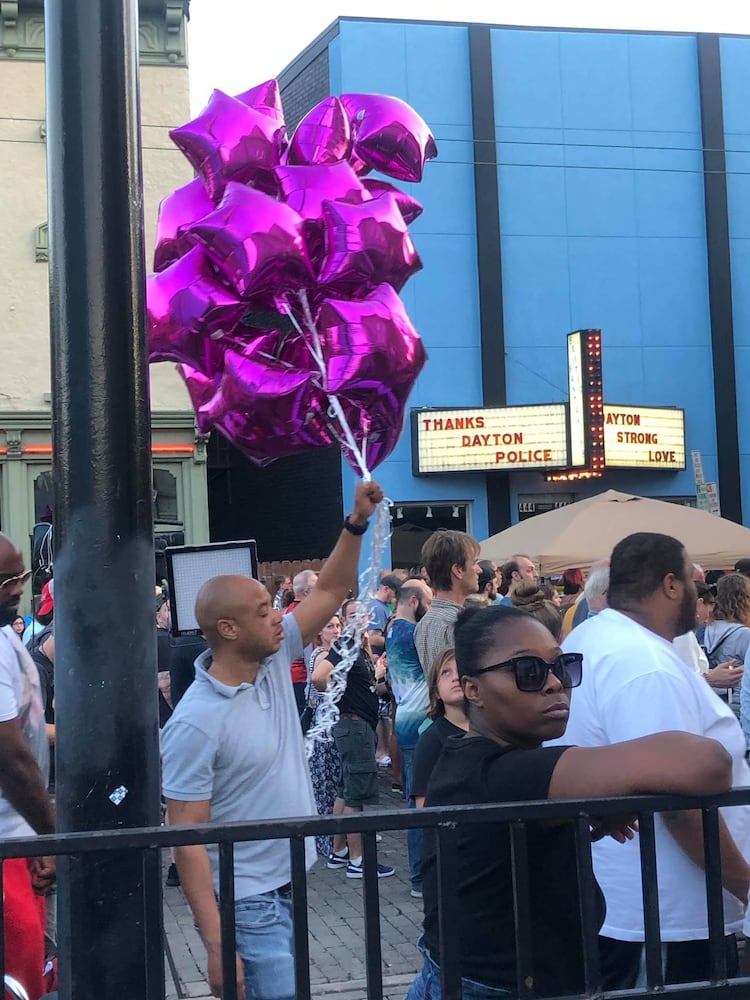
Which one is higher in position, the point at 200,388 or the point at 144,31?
the point at 144,31

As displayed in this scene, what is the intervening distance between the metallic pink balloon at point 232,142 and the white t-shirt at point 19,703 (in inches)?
68.5

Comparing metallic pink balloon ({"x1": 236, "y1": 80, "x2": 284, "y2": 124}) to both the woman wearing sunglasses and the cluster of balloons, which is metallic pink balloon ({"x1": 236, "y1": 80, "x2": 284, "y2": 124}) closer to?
the cluster of balloons

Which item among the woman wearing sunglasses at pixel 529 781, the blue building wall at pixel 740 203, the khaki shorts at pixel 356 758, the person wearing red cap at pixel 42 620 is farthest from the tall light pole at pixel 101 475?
the blue building wall at pixel 740 203

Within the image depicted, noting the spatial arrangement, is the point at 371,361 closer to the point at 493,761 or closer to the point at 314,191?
the point at 314,191

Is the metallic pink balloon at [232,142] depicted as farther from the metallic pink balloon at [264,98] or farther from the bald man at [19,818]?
the bald man at [19,818]

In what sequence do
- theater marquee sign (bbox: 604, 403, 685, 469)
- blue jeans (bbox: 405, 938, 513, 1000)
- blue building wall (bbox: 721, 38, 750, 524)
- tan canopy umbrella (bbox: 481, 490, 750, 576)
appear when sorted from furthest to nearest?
1. blue building wall (bbox: 721, 38, 750, 524)
2. theater marquee sign (bbox: 604, 403, 685, 469)
3. tan canopy umbrella (bbox: 481, 490, 750, 576)
4. blue jeans (bbox: 405, 938, 513, 1000)

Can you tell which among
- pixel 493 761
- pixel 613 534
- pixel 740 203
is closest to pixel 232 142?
pixel 493 761

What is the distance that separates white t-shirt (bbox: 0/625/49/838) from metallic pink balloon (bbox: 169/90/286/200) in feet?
5.71

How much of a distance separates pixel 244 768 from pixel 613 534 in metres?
7.97

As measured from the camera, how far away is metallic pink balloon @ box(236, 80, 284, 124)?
4.27 meters

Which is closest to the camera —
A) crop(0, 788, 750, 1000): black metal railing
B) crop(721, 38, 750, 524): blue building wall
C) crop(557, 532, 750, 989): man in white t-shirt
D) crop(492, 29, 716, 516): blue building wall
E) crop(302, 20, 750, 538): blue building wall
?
crop(0, 788, 750, 1000): black metal railing

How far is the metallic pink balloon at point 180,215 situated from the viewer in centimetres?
423

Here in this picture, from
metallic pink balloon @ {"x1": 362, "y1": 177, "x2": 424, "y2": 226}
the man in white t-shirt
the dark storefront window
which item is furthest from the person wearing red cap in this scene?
the dark storefront window

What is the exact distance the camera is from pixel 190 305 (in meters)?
4.07
